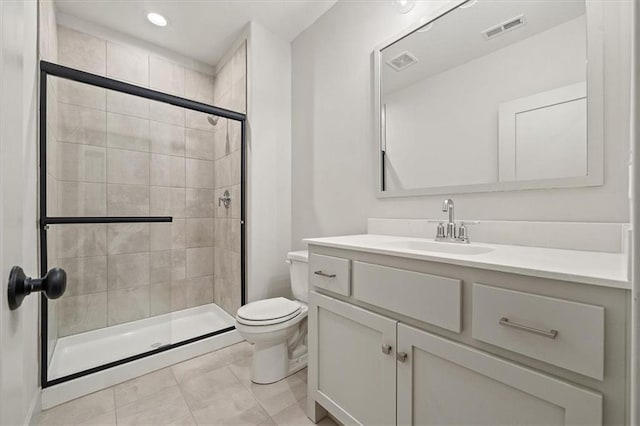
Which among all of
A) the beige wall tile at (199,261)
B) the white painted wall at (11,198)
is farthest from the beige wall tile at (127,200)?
the white painted wall at (11,198)

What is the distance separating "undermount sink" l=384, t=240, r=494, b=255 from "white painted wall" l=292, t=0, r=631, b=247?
19cm

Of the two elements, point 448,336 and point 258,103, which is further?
point 258,103

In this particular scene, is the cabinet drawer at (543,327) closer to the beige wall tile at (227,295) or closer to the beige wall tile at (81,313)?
the beige wall tile at (227,295)

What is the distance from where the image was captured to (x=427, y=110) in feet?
4.96

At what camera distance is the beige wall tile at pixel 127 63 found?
236cm

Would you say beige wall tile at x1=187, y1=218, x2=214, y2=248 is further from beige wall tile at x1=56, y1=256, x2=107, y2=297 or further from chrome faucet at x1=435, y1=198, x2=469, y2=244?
chrome faucet at x1=435, y1=198, x2=469, y2=244

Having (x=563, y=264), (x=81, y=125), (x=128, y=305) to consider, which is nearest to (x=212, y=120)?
(x=81, y=125)

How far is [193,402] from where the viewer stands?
151cm

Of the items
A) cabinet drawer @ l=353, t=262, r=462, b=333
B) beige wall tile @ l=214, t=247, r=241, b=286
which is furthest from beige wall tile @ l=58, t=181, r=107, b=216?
cabinet drawer @ l=353, t=262, r=462, b=333

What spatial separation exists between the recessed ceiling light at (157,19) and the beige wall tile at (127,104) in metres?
0.66

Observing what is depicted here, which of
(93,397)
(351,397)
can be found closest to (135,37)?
(93,397)

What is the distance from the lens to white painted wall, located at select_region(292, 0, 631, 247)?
969 mm

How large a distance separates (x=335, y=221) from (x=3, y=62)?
173 cm

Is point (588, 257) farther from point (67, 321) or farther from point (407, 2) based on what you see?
point (67, 321)
